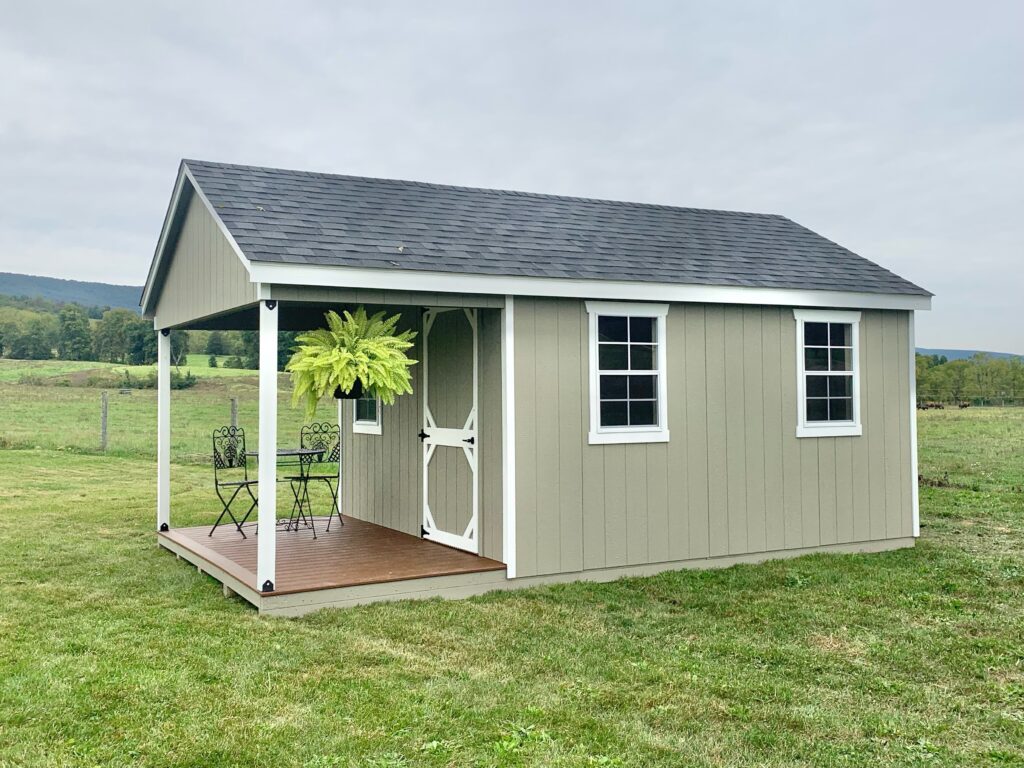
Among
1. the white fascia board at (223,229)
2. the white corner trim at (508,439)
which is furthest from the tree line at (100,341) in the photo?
the white corner trim at (508,439)

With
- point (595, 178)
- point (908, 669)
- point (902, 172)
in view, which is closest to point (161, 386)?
point (908, 669)

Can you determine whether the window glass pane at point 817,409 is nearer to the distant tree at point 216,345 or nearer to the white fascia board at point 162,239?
the white fascia board at point 162,239

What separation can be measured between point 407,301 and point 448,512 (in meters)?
2.22

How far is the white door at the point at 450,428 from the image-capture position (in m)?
7.73

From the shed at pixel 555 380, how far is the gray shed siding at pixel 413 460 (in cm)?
3

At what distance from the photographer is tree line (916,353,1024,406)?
24.5m

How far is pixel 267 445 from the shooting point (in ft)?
20.6

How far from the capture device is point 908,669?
5242 millimetres

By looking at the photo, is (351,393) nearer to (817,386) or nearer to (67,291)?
(817,386)

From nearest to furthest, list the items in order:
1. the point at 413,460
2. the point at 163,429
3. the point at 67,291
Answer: the point at 413,460 < the point at 163,429 < the point at 67,291

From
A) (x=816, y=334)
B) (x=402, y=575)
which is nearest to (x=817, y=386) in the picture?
(x=816, y=334)

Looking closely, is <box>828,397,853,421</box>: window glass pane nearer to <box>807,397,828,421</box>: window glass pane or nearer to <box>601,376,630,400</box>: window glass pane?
<box>807,397,828,421</box>: window glass pane

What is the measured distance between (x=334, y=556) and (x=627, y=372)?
2914mm

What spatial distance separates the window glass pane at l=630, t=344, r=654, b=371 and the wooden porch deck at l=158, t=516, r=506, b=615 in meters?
2.04
